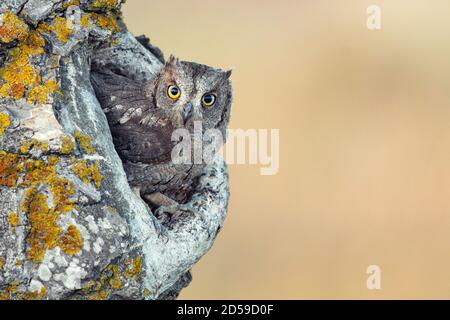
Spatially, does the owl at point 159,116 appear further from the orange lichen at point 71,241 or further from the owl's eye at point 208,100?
the orange lichen at point 71,241

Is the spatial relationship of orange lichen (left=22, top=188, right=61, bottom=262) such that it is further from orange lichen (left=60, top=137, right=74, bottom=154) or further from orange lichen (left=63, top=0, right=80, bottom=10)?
orange lichen (left=63, top=0, right=80, bottom=10)

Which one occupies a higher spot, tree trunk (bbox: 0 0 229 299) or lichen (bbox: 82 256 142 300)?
tree trunk (bbox: 0 0 229 299)

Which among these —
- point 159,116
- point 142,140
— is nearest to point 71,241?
point 142,140

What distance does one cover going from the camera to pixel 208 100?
5070 mm

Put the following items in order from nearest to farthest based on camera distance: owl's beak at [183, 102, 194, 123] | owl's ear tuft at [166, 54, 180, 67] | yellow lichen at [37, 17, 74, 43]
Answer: yellow lichen at [37, 17, 74, 43]
owl's ear tuft at [166, 54, 180, 67]
owl's beak at [183, 102, 194, 123]

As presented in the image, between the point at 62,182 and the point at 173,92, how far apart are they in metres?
1.45

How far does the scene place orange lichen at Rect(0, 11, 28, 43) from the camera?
3.59 metres

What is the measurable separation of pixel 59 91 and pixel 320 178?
548cm

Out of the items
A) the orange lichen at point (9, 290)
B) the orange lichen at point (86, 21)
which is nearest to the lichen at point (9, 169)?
the orange lichen at point (9, 290)

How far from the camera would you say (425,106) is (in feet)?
30.1

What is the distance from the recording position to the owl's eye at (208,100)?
5.02 m

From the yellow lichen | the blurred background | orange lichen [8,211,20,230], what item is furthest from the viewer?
the blurred background

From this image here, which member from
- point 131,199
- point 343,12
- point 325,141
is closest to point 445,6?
point 343,12

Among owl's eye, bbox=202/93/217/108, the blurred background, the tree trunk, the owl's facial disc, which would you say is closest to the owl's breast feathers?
the owl's facial disc
